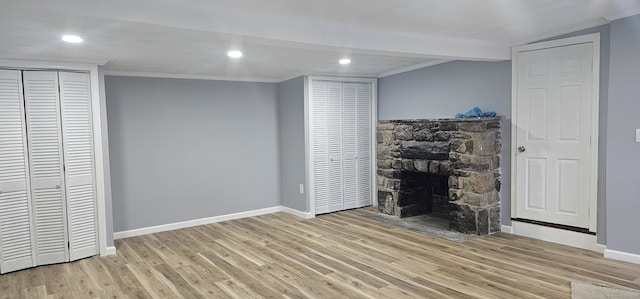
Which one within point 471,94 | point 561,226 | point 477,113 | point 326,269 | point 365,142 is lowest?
point 326,269

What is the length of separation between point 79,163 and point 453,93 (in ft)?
14.0

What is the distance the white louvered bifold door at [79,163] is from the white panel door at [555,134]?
4506 mm

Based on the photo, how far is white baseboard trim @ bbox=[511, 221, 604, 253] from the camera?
3.73 meters

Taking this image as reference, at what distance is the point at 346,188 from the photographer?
5918 mm

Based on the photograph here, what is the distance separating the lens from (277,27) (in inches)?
113

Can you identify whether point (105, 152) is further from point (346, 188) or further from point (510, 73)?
point (510, 73)

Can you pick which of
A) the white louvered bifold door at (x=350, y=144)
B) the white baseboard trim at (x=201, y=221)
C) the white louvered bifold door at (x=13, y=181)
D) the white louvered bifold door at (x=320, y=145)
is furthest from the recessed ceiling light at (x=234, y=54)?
the white baseboard trim at (x=201, y=221)

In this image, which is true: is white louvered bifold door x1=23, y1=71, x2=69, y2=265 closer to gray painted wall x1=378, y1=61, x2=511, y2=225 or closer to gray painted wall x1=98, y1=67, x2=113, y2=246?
gray painted wall x1=98, y1=67, x2=113, y2=246

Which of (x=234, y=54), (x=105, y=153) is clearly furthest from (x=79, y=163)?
(x=234, y=54)

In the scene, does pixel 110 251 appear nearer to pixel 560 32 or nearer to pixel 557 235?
pixel 557 235

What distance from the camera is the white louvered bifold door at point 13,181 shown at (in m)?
3.62

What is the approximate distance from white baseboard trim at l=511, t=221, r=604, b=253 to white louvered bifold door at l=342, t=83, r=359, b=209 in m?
2.31

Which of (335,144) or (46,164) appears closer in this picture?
(46,164)

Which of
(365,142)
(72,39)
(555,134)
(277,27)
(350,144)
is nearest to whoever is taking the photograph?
(277,27)
